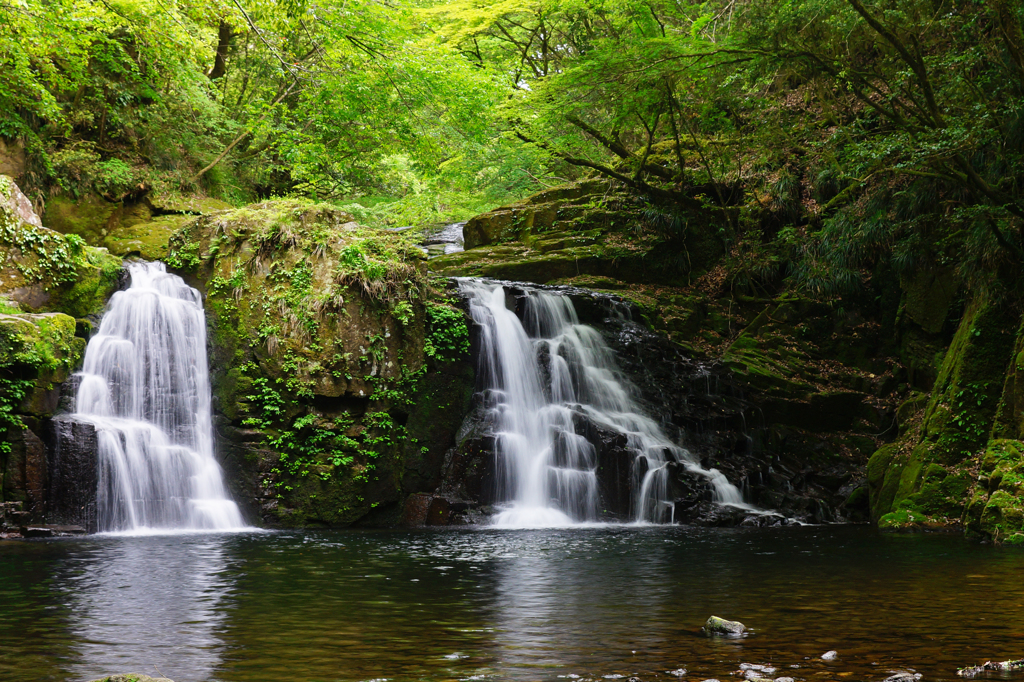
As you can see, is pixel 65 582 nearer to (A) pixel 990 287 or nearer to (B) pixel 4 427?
(B) pixel 4 427

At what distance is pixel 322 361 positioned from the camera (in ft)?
40.9

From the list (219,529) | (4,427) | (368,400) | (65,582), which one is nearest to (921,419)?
(368,400)

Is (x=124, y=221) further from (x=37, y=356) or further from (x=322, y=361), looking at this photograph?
(x=322, y=361)

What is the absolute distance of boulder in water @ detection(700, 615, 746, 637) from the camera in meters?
4.59

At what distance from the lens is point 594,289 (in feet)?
A: 60.2

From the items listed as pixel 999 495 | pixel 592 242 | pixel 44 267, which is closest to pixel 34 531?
pixel 44 267

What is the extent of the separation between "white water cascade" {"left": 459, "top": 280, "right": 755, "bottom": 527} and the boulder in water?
7.49 meters

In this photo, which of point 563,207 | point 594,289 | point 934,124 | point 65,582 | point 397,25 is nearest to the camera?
point 65,582

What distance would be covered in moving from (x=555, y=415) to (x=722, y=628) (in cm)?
925

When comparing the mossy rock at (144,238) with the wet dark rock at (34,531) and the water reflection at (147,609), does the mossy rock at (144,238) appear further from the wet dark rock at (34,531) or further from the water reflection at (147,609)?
the water reflection at (147,609)

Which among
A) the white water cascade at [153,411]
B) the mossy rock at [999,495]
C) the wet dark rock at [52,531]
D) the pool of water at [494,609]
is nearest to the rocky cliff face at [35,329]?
the wet dark rock at [52,531]

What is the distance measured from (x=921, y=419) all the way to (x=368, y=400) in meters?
9.77

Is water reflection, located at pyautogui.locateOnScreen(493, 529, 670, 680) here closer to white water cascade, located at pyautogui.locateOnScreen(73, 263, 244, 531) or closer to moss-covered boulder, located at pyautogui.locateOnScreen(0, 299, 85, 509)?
white water cascade, located at pyautogui.locateOnScreen(73, 263, 244, 531)

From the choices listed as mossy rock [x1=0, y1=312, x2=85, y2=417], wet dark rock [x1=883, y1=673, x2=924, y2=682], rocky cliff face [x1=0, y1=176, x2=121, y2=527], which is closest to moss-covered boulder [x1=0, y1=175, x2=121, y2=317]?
rocky cliff face [x1=0, y1=176, x2=121, y2=527]
